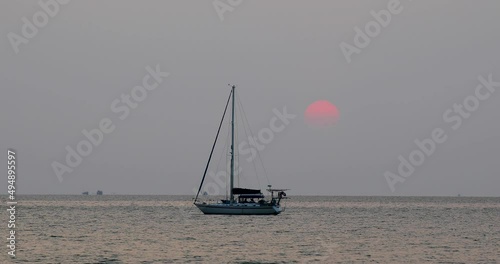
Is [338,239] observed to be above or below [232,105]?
below

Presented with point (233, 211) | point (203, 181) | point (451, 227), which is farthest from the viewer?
point (203, 181)

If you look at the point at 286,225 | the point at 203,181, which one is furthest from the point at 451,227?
the point at 203,181

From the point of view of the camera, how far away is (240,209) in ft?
371

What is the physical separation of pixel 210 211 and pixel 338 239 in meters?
37.5

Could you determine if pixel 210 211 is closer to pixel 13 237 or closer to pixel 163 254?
pixel 13 237

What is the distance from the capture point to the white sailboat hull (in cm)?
11294

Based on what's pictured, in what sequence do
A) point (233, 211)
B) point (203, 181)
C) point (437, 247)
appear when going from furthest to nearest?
point (203, 181) < point (233, 211) < point (437, 247)

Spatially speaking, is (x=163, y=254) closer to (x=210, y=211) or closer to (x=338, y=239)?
(x=338, y=239)

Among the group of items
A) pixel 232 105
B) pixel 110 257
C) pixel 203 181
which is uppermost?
pixel 232 105

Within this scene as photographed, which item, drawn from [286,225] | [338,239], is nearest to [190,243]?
[338,239]

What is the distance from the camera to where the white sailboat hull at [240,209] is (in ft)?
371

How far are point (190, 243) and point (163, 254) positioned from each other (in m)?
10.4

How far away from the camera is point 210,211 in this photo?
11625 cm

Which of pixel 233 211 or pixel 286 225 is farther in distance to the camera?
pixel 233 211
